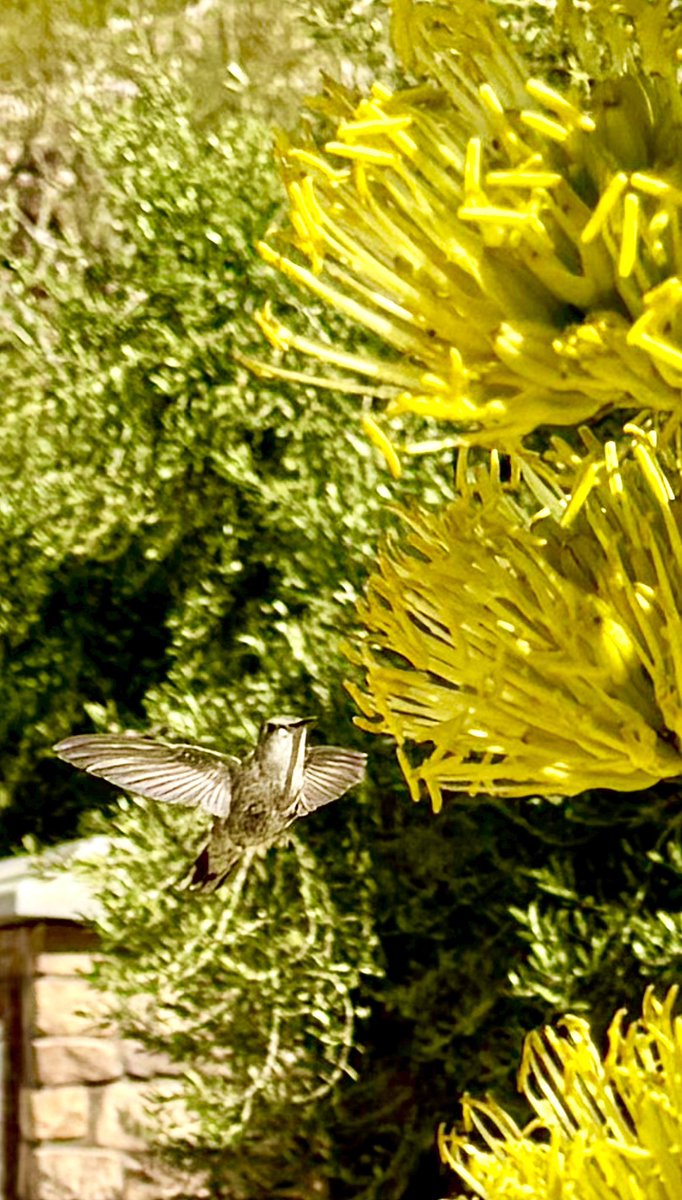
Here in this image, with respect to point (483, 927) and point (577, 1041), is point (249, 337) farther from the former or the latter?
point (577, 1041)

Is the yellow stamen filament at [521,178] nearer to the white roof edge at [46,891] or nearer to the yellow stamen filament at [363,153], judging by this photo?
the yellow stamen filament at [363,153]

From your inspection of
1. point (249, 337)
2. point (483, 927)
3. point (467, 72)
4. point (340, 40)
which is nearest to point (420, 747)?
point (483, 927)

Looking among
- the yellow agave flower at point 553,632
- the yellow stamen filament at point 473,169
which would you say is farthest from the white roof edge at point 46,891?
the yellow stamen filament at point 473,169

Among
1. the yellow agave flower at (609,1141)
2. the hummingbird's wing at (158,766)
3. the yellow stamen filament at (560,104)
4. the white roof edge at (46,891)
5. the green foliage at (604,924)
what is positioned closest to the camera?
the yellow stamen filament at (560,104)

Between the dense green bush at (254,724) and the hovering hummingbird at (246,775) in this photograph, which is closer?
the hovering hummingbird at (246,775)

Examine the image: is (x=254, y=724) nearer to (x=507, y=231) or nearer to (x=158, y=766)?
(x=158, y=766)

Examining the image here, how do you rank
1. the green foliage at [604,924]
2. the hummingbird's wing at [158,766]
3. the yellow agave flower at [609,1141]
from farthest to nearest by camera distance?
1. the green foliage at [604,924]
2. the hummingbird's wing at [158,766]
3. the yellow agave flower at [609,1141]

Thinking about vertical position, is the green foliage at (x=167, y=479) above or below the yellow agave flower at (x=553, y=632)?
below
